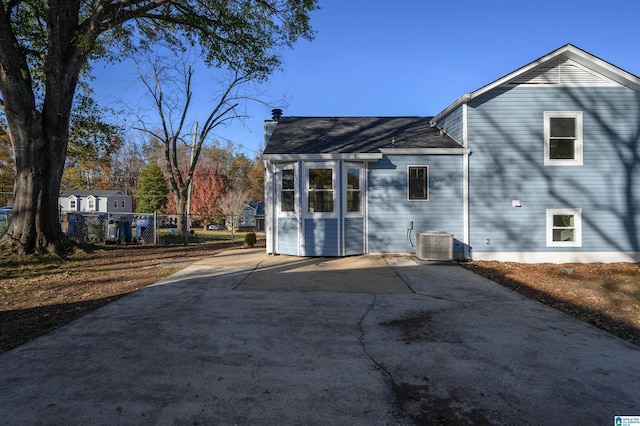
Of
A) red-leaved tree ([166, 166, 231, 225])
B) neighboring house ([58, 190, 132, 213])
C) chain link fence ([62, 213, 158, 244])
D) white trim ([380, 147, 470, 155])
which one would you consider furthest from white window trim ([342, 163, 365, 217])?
neighboring house ([58, 190, 132, 213])

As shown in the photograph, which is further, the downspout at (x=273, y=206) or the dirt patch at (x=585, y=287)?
the downspout at (x=273, y=206)

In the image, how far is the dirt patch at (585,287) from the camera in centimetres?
509

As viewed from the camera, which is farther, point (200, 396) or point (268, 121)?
point (268, 121)

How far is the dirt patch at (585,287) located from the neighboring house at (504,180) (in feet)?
3.14

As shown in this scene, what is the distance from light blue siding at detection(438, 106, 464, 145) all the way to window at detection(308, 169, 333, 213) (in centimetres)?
408

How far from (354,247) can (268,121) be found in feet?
20.0

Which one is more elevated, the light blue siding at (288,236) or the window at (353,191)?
the window at (353,191)

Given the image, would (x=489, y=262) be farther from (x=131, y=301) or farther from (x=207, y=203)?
(x=207, y=203)

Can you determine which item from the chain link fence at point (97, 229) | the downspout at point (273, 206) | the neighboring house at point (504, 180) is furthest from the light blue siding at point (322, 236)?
the chain link fence at point (97, 229)

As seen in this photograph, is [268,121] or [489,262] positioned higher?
[268,121]

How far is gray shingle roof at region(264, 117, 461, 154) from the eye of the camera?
10.8 metres

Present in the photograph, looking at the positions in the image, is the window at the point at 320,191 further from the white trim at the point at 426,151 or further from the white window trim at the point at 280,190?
the white trim at the point at 426,151

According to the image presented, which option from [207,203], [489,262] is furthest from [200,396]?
[207,203]

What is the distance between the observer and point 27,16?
12.3 m
